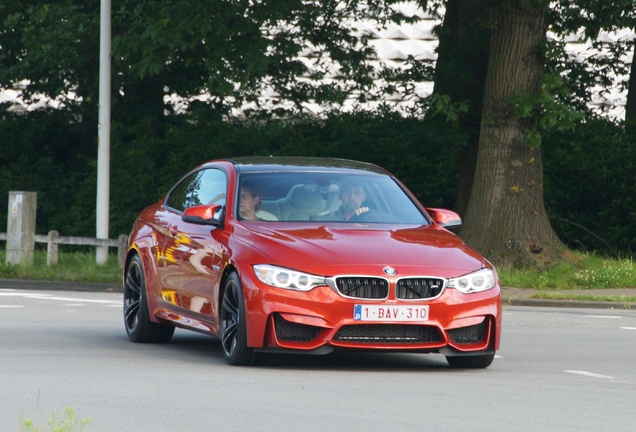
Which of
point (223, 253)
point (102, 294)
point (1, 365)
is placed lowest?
point (102, 294)

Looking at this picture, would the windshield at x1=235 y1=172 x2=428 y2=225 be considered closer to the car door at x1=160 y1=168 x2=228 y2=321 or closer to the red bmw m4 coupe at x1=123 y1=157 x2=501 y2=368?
the red bmw m4 coupe at x1=123 y1=157 x2=501 y2=368

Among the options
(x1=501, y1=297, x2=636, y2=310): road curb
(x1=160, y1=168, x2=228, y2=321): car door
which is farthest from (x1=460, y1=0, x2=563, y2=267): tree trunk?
(x1=160, y1=168, x2=228, y2=321): car door

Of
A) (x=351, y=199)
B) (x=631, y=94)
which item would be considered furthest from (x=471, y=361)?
(x=631, y=94)

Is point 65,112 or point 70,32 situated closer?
point 70,32

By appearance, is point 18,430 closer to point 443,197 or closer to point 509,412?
point 509,412

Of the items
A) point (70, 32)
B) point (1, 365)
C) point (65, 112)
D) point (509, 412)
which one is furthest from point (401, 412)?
point (65, 112)

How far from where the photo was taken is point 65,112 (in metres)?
31.4

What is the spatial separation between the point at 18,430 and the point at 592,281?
45.9 ft

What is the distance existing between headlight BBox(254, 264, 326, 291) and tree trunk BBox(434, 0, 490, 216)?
15.8 metres

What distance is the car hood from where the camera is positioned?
9539 millimetres

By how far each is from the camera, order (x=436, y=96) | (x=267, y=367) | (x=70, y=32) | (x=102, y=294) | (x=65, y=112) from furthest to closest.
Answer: (x=65, y=112), (x=70, y=32), (x=436, y=96), (x=102, y=294), (x=267, y=367)

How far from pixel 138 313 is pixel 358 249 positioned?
2.96 metres

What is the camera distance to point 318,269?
9.47 meters

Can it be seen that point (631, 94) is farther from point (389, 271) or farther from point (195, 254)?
point (389, 271)
